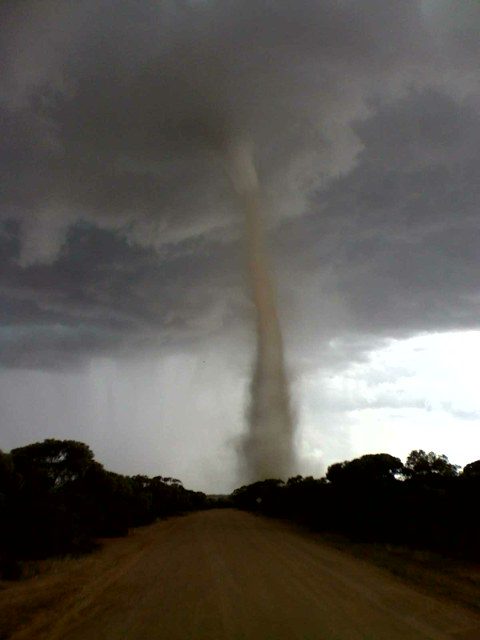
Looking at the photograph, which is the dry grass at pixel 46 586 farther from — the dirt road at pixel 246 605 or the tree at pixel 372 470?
the tree at pixel 372 470

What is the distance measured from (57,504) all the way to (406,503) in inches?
753

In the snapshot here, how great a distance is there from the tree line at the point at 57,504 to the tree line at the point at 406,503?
15.5 m

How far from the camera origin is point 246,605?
12.4m

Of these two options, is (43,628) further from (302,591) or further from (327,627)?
(302,591)

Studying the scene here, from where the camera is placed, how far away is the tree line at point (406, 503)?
27484 millimetres

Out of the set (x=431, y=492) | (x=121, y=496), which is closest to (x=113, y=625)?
(x=431, y=492)

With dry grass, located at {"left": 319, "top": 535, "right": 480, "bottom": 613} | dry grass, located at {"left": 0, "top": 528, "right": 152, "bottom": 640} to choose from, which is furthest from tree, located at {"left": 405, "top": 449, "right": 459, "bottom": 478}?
dry grass, located at {"left": 0, "top": 528, "right": 152, "bottom": 640}

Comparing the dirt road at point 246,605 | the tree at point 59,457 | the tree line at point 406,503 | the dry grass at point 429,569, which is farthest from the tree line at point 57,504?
the tree line at point 406,503

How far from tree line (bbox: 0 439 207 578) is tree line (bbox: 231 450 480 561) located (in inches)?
611

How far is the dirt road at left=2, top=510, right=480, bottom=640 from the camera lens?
9.96 m

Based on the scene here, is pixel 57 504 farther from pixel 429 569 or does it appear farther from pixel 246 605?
pixel 246 605

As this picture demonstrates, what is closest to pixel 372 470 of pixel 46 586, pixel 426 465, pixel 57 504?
pixel 426 465

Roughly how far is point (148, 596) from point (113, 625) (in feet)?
10.8

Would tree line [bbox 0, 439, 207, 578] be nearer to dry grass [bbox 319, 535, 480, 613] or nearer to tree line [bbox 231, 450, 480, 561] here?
dry grass [bbox 319, 535, 480, 613]
